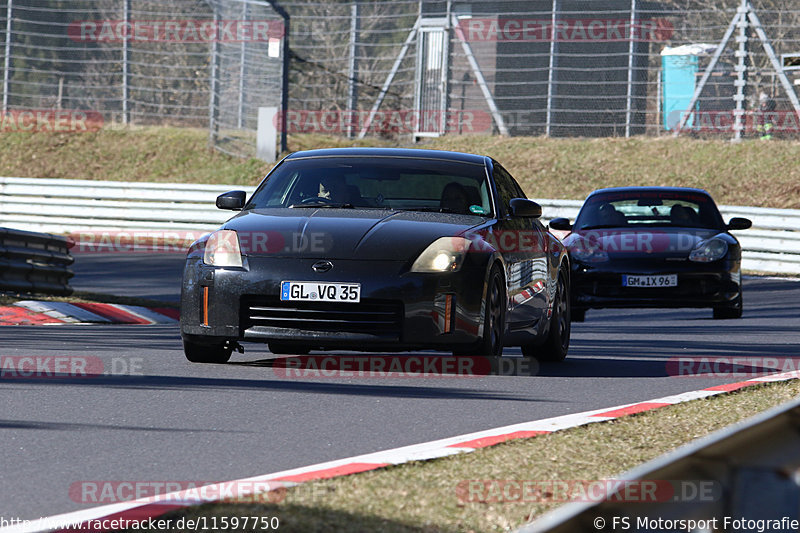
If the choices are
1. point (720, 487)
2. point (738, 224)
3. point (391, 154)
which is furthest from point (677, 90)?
point (720, 487)

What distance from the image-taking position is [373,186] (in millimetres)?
9203

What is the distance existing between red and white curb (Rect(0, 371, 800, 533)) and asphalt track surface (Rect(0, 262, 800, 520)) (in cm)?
17

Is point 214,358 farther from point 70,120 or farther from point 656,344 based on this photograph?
point 70,120

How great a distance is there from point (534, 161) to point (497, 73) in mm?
2260

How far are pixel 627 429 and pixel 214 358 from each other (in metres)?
3.40

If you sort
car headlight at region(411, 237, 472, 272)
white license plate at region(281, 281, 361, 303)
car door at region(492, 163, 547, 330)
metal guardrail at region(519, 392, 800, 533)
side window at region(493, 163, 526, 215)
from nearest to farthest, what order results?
metal guardrail at region(519, 392, 800, 533) → white license plate at region(281, 281, 361, 303) → car headlight at region(411, 237, 472, 272) → car door at region(492, 163, 547, 330) → side window at region(493, 163, 526, 215)

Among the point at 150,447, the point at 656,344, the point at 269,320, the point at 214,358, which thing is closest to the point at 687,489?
the point at 150,447

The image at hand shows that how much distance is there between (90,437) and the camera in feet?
18.7

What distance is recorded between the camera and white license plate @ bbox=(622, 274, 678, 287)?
45.8ft

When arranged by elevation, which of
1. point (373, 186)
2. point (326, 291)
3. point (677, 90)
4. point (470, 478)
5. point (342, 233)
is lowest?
point (470, 478)

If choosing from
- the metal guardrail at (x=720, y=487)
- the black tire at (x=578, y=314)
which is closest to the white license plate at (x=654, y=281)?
the black tire at (x=578, y=314)

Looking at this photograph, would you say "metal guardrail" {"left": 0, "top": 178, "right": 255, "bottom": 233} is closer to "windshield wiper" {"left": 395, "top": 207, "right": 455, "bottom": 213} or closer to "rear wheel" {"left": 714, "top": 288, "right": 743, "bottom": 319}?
"rear wheel" {"left": 714, "top": 288, "right": 743, "bottom": 319}

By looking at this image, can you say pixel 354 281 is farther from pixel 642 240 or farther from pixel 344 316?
pixel 642 240

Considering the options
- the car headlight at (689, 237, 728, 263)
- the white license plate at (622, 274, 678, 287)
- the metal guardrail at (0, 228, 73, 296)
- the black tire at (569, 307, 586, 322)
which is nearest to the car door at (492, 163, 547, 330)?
the white license plate at (622, 274, 678, 287)
